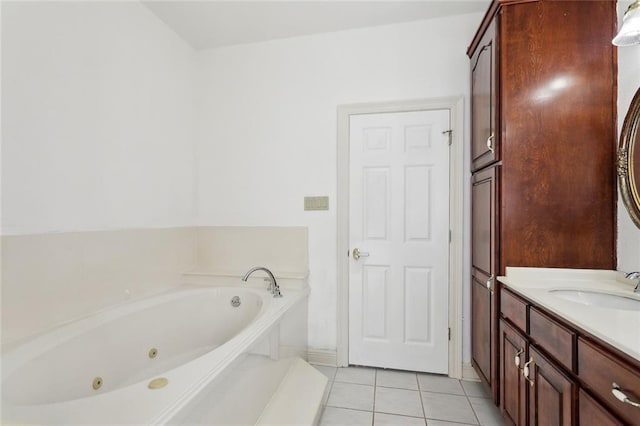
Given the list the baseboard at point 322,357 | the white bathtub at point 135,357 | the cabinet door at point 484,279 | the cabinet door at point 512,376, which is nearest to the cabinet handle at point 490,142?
the cabinet door at point 484,279

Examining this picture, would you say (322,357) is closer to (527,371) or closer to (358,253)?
(358,253)

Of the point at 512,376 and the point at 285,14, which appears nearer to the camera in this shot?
the point at 512,376

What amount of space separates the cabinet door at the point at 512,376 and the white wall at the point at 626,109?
0.60m

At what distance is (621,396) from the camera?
736mm

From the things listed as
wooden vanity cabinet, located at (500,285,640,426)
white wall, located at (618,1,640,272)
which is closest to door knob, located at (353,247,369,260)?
wooden vanity cabinet, located at (500,285,640,426)

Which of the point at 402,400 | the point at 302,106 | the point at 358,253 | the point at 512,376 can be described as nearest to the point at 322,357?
the point at 402,400

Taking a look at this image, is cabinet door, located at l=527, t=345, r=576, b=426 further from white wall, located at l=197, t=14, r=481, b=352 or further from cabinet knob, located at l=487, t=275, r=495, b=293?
white wall, located at l=197, t=14, r=481, b=352

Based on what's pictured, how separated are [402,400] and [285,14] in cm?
276

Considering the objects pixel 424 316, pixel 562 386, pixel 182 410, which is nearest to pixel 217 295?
pixel 182 410

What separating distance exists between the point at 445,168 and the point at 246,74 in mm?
1815

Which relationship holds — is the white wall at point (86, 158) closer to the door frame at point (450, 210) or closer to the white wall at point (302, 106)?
→ the white wall at point (302, 106)

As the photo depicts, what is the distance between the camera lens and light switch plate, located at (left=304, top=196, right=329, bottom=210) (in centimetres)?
233

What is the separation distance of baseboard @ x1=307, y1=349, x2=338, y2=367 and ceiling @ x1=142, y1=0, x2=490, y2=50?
2.55 metres

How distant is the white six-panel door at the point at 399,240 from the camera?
2.15 m
